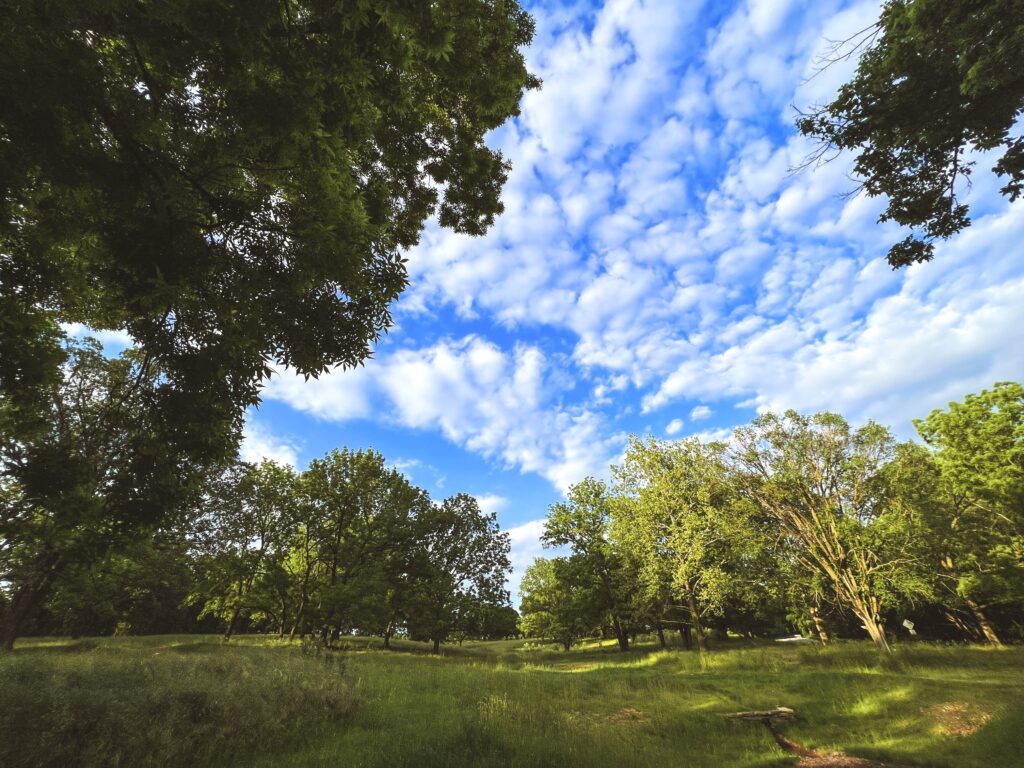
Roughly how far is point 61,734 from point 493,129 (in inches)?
476

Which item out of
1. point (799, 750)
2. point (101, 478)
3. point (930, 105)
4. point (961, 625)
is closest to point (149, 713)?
point (101, 478)

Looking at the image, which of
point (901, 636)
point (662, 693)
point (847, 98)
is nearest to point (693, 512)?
point (662, 693)

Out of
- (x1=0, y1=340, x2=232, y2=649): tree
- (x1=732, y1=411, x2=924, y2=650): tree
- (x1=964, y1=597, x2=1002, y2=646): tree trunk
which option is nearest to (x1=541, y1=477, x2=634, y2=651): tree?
(x1=732, y1=411, x2=924, y2=650): tree

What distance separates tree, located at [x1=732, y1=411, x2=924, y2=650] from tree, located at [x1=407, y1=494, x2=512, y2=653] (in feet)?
79.7

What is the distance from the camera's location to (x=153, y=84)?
15.5 feet

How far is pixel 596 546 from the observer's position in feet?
118

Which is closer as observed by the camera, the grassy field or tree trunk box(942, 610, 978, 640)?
the grassy field

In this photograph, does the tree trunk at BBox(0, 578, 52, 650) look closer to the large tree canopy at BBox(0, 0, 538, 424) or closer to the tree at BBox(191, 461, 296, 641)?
the tree at BBox(191, 461, 296, 641)

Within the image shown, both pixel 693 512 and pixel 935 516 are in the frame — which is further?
pixel 693 512

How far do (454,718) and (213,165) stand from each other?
1180 centimetres

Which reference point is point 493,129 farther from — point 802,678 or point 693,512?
point 693,512

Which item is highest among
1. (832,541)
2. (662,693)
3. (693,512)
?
(693,512)

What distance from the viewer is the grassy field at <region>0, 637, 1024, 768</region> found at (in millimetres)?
6250

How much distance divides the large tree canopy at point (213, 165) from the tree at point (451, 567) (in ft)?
113
